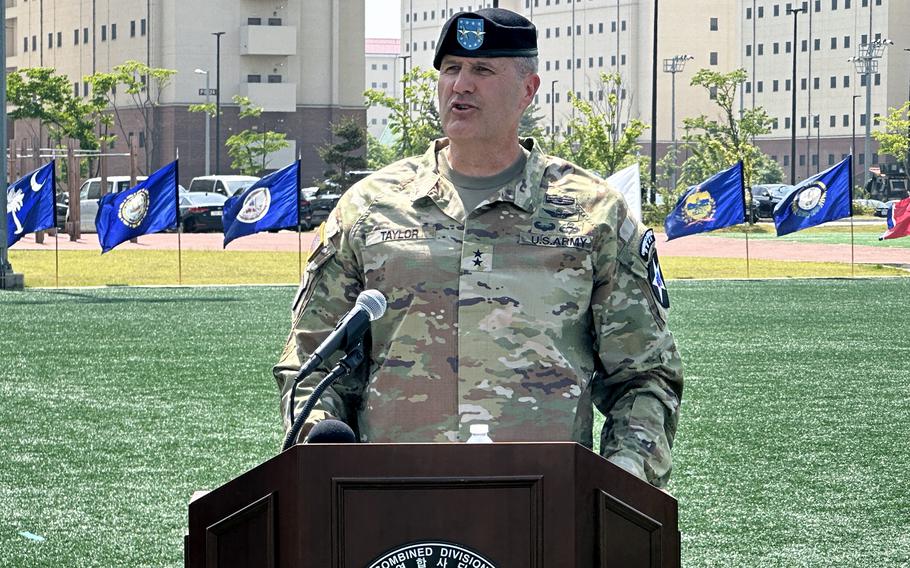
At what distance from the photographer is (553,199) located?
294 cm

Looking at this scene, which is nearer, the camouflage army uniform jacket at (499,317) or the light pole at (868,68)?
the camouflage army uniform jacket at (499,317)

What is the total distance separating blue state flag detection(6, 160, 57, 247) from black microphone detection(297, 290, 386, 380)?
19691 mm

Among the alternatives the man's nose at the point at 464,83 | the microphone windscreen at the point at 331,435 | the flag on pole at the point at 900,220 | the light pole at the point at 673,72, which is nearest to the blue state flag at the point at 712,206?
the flag on pole at the point at 900,220

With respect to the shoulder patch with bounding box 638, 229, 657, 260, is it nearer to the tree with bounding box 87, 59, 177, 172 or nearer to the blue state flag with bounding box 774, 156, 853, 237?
the blue state flag with bounding box 774, 156, 853, 237

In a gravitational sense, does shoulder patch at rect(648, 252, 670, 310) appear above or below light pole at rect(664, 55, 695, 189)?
below

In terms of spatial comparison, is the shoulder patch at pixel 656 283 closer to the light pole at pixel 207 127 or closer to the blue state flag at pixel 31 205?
the blue state flag at pixel 31 205

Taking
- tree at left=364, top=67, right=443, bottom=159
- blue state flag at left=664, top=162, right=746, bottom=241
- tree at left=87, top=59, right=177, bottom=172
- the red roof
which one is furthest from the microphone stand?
the red roof

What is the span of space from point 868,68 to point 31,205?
73044 millimetres

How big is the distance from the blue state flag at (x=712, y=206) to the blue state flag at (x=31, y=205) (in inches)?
335

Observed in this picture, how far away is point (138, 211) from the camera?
21.2 meters

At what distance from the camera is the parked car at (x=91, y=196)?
42.9m

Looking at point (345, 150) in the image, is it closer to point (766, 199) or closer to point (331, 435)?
point (766, 199)

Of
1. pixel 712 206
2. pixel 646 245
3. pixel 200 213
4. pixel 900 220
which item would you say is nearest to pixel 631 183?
pixel 712 206

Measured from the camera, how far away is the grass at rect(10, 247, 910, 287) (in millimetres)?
22781
